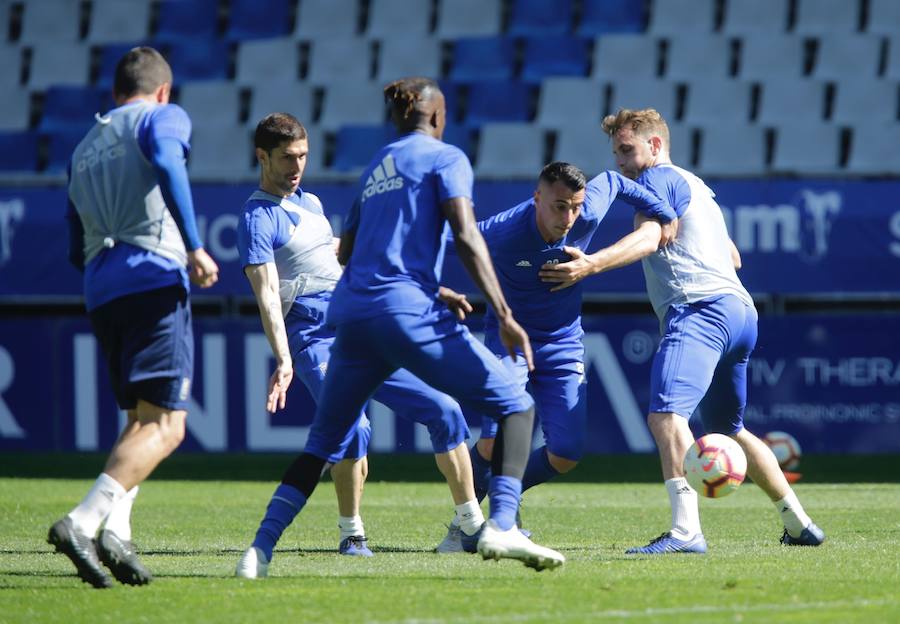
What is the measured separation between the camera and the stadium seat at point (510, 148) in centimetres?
1775

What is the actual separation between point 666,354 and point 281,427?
27.0 ft

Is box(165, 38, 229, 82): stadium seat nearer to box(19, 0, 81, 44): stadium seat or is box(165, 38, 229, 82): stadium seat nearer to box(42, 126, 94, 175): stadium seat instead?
box(42, 126, 94, 175): stadium seat

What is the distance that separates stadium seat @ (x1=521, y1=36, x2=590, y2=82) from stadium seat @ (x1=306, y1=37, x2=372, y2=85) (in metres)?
2.02

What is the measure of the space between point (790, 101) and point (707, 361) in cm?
1076

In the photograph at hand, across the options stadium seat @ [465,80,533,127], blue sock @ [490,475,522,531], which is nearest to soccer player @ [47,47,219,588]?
blue sock @ [490,475,522,531]

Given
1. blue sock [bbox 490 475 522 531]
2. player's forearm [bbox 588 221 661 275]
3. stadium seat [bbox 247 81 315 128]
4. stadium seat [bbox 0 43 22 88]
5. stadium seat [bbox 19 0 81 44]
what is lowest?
blue sock [bbox 490 475 522 531]

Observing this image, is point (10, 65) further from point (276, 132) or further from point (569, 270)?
point (569, 270)

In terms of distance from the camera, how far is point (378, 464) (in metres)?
14.7

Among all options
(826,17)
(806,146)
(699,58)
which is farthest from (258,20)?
(806,146)

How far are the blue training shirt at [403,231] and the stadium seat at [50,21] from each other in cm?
1505

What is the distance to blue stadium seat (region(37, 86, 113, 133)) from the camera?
19.1 meters

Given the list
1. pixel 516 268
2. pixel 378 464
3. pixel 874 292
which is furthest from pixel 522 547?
pixel 874 292

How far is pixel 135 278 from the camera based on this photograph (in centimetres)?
641

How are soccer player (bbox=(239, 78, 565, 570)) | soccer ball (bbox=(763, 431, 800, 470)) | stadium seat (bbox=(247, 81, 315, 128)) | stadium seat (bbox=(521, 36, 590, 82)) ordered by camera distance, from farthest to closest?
stadium seat (bbox=(247, 81, 315, 128)) → stadium seat (bbox=(521, 36, 590, 82)) → soccer ball (bbox=(763, 431, 800, 470)) → soccer player (bbox=(239, 78, 565, 570))
